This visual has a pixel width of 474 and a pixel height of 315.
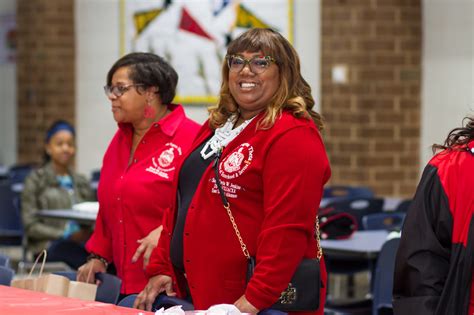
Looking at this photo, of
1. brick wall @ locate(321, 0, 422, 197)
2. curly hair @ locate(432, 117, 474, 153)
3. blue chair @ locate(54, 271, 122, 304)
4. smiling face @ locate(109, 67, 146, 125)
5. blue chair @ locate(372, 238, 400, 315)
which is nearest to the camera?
curly hair @ locate(432, 117, 474, 153)

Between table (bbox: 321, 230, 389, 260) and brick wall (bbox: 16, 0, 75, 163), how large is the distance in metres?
6.33

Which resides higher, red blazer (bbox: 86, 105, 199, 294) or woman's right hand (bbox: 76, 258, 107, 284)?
red blazer (bbox: 86, 105, 199, 294)

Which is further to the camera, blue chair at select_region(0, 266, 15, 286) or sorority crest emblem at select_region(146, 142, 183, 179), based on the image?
sorority crest emblem at select_region(146, 142, 183, 179)

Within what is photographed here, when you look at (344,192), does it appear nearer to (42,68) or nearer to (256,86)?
(42,68)

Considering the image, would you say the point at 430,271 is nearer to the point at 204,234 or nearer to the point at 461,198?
the point at 461,198

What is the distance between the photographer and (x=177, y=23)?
37.6 feet

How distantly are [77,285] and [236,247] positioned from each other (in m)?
0.69

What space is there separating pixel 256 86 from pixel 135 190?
3.12ft

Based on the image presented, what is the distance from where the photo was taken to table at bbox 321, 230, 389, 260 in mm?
5781

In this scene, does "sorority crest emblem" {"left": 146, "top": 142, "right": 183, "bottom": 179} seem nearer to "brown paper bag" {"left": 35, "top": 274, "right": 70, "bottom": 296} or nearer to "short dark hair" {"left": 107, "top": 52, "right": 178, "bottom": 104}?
"short dark hair" {"left": 107, "top": 52, "right": 178, "bottom": 104}

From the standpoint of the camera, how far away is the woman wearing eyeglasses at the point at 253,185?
349cm

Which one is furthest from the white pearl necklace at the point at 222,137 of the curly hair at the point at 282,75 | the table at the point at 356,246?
the table at the point at 356,246

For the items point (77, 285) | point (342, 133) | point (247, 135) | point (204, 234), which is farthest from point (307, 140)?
point (342, 133)

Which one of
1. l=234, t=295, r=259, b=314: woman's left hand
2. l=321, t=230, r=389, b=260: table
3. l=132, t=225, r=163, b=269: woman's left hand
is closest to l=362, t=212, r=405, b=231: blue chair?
l=321, t=230, r=389, b=260: table
